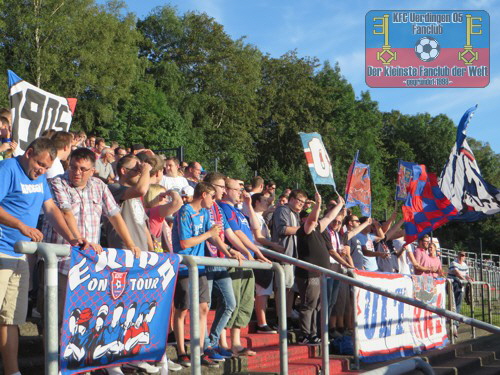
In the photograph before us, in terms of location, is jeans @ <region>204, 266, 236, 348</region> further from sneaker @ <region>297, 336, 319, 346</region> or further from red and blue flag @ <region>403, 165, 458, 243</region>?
red and blue flag @ <region>403, 165, 458, 243</region>

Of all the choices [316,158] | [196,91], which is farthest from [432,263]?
[196,91]

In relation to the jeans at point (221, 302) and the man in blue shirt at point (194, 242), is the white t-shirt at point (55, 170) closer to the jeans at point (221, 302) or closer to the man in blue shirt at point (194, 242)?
the man in blue shirt at point (194, 242)

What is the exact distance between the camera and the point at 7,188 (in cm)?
502

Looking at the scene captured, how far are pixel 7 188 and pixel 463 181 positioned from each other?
9811 millimetres

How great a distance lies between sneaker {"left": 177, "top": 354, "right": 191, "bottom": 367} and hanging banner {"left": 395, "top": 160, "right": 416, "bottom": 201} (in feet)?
29.6

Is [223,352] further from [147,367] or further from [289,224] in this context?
[289,224]

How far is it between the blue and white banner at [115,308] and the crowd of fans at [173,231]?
149 mm

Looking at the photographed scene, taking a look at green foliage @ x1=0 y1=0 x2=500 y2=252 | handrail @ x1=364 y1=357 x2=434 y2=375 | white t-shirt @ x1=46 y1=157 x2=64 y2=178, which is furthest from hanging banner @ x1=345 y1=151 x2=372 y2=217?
green foliage @ x1=0 y1=0 x2=500 y2=252

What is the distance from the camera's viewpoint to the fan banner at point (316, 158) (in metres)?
10.2

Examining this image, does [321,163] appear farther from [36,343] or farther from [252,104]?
[252,104]

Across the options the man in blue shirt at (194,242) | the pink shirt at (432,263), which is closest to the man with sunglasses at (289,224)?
the man in blue shirt at (194,242)

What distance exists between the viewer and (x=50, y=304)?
4.02m

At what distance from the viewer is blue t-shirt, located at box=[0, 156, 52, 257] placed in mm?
5020

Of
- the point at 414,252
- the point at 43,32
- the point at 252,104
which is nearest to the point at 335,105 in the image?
the point at 252,104
